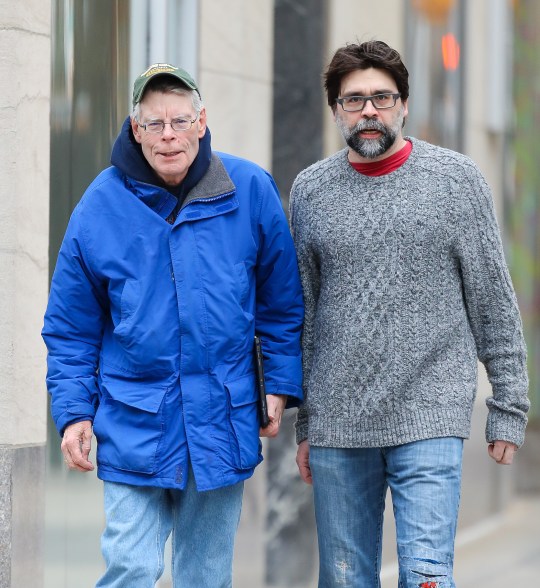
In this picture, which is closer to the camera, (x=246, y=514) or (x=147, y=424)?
(x=147, y=424)

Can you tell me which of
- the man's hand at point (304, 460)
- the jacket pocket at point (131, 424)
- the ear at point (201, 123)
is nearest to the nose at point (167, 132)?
the ear at point (201, 123)

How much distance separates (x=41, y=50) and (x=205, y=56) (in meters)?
1.38

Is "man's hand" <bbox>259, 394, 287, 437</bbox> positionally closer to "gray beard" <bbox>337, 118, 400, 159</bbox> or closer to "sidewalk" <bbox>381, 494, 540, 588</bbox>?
"gray beard" <bbox>337, 118, 400, 159</bbox>

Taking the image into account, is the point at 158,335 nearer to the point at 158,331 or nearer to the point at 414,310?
the point at 158,331

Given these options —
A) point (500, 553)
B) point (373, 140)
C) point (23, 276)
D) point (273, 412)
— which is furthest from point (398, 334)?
point (500, 553)

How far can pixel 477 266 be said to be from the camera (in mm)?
4340

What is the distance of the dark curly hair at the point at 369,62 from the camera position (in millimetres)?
4371

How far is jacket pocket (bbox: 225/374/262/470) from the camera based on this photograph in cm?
421

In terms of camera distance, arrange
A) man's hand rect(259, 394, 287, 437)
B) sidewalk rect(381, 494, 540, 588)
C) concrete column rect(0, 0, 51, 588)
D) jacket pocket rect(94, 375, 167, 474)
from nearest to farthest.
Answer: jacket pocket rect(94, 375, 167, 474) → man's hand rect(259, 394, 287, 437) → concrete column rect(0, 0, 51, 588) → sidewalk rect(381, 494, 540, 588)

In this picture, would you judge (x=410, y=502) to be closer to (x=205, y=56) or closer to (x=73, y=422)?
(x=73, y=422)

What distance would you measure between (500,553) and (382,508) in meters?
4.51

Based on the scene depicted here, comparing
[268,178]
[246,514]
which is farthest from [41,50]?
[246,514]

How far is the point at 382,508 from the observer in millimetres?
4523

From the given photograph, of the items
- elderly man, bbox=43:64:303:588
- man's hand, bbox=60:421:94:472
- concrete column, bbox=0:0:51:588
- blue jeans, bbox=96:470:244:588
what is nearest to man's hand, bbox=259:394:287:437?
elderly man, bbox=43:64:303:588
